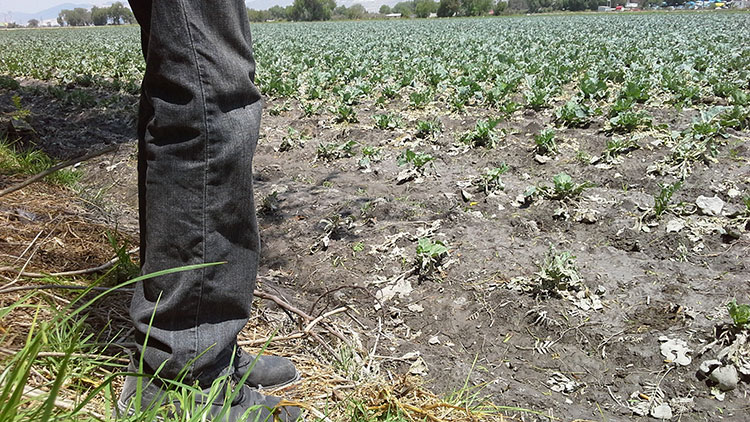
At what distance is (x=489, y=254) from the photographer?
132 inches

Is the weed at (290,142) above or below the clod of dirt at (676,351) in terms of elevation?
above

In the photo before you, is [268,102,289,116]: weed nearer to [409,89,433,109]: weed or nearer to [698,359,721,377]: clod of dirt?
[409,89,433,109]: weed

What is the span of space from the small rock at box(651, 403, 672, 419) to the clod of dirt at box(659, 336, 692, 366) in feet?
1.01

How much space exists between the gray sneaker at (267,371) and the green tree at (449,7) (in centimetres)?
7630

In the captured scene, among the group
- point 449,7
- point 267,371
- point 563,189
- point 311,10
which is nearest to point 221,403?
point 267,371

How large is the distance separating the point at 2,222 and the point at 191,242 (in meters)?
2.02

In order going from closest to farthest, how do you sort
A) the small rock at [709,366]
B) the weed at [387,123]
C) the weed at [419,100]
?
the small rock at [709,366], the weed at [387,123], the weed at [419,100]

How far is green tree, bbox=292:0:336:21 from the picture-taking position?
3349 inches

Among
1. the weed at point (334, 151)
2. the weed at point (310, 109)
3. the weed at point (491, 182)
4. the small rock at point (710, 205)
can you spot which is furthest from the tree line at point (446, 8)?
the small rock at point (710, 205)

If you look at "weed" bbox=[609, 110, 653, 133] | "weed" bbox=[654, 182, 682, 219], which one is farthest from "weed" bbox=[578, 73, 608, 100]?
"weed" bbox=[654, 182, 682, 219]

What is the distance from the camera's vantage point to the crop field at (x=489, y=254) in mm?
2238

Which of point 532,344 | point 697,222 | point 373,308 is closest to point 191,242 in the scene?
point 373,308

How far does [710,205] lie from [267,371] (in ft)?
11.2

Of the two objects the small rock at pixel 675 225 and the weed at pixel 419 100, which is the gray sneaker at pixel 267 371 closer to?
the small rock at pixel 675 225
